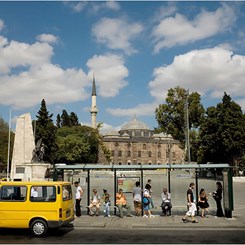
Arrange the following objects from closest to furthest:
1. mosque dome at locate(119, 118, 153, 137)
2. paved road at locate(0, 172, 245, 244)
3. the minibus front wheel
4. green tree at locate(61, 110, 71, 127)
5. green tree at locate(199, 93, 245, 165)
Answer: paved road at locate(0, 172, 245, 244) → the minibus front wheel → green tree at locate(199, 93, 245, 165) → green tree at locate(61, 110, 71, 127) → mosque dome at locate(119, 118, 153, 137)

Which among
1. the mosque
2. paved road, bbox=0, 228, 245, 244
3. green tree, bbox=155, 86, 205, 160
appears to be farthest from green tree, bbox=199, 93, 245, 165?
the mosque

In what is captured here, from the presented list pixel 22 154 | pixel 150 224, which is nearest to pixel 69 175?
pixel 150 224

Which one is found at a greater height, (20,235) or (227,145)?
(227,145)

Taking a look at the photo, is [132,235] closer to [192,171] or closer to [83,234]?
[83,234]

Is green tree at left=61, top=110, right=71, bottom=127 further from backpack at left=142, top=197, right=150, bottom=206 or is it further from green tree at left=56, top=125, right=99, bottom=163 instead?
backpack at left=142, top=197, right=150, bottom=206

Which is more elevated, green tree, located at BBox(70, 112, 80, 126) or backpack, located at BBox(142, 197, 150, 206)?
green tree, located at BBox(70, 112, 80, 126)

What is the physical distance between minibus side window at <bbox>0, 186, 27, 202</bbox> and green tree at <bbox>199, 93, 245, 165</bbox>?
4975 cm

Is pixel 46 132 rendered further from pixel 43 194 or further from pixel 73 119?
pixel 43 194

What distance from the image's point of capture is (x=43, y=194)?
13.8 m

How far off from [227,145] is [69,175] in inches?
1695

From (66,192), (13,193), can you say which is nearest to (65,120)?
(66,192)

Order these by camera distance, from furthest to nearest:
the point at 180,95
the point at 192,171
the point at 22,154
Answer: the point at 180,95 → the point at 22,154 → the point at 192,171

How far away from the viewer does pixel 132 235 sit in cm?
1379

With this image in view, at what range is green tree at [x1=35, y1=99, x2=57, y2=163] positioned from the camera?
3086 inches
